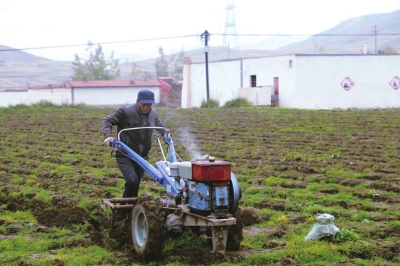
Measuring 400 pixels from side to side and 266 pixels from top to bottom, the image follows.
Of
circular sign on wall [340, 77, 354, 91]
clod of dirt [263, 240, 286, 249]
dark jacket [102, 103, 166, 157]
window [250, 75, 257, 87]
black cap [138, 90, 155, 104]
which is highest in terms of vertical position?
window [250, 75, 257, 87]

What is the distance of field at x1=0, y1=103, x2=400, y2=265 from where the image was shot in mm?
7633

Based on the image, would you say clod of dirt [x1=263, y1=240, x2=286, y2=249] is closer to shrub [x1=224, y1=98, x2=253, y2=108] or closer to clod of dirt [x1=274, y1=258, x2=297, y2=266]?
clod of dirt [x1=274, y1=258, x2=297, y2=266]

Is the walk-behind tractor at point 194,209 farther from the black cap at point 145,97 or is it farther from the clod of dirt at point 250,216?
the clod of dirt at point 250,216

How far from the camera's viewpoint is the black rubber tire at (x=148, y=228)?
7328mm

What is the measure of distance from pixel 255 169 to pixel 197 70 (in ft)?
135

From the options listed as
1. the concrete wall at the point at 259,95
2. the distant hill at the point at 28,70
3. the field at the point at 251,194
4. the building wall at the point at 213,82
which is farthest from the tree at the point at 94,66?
the field at the point at 251,194

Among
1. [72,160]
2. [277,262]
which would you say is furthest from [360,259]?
[72,160]

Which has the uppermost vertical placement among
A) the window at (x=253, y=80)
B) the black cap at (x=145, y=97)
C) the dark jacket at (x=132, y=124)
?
the window at (x=253, y=80)

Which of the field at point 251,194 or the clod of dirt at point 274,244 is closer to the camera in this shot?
the field at point 251,194

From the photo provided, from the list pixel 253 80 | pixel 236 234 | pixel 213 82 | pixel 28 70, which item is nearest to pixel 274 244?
pixel 236 234

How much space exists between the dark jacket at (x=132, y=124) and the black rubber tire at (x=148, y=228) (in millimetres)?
1233

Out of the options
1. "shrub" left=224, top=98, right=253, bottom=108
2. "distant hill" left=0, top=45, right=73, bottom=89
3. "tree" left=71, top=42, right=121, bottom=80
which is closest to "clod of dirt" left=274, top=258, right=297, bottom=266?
"shrub" left=224, top=98, right=253, bottom=108

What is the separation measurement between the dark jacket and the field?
118 centimetres

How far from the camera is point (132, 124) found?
882 cm
